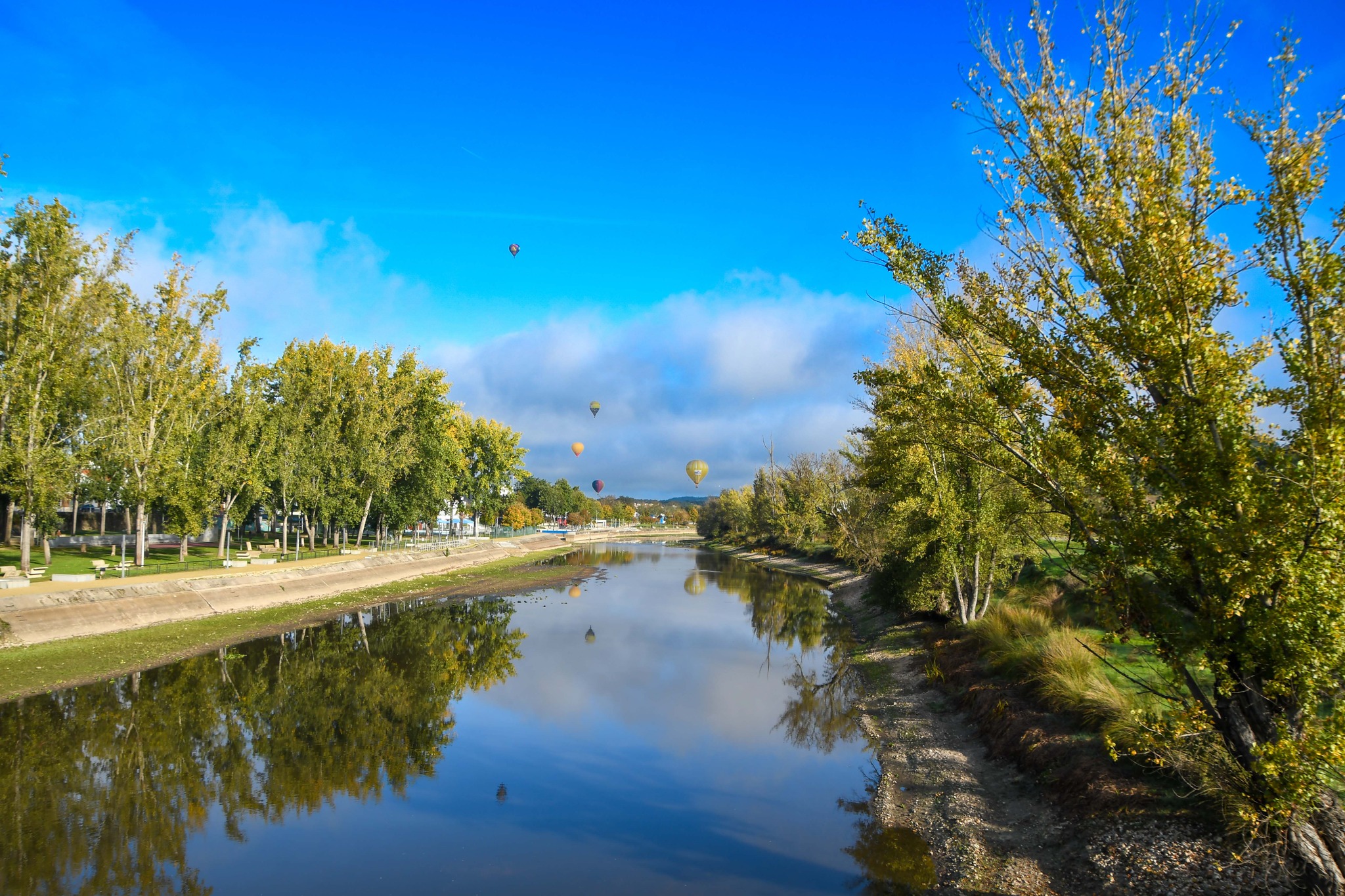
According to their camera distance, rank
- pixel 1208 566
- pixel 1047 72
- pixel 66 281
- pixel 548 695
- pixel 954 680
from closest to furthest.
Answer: pixel 1208 566
pixel 1047 72
pixel 954 680
pixel 548 695
pixel 66 281

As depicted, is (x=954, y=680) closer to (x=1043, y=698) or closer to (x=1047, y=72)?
(x=1043, y=698)

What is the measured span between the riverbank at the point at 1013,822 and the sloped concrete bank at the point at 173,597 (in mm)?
23812

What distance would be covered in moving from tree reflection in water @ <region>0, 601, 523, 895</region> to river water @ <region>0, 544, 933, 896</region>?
57 millimetres

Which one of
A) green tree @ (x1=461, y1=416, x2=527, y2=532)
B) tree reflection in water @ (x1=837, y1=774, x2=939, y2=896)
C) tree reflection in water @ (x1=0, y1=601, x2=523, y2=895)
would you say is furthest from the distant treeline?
tree reflection in water @ (x1=837, y1=774, x2=939, y2=896)

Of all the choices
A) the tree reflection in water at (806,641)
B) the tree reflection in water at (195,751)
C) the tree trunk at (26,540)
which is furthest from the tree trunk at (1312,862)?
the tree trunk at (26,540)

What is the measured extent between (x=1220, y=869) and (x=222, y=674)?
2259cm

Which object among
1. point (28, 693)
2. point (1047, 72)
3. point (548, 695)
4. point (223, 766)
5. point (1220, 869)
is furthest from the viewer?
point (548, 695)

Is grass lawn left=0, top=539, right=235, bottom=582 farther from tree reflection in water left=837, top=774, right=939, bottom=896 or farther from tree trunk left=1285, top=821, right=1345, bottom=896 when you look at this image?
tree trunk left=1285, top=821, right=1345, bottom=896

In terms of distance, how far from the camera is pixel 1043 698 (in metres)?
13.7

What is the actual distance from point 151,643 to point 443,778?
48.3ft

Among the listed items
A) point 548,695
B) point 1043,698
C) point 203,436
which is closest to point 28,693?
point 548,695

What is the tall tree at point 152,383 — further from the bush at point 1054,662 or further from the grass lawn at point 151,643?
the bush at point 1054,662

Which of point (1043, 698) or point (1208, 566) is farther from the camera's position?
point (1043, 698)

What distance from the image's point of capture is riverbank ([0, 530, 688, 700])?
1789cm
